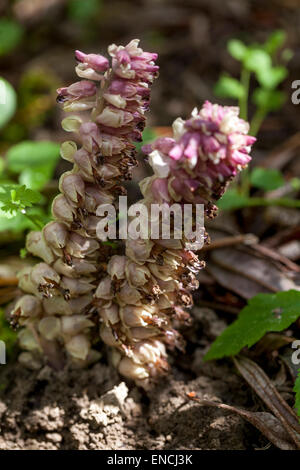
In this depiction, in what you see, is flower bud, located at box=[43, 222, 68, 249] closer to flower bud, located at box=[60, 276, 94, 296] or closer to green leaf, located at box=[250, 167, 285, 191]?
flower bud, located at box=[60, 276, 94, 296]

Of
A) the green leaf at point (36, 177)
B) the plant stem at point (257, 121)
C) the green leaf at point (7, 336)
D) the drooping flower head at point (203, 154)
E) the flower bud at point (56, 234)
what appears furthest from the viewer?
the plant stem at point (257, 121)

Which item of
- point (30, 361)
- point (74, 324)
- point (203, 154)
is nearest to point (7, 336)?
point (30, 361)

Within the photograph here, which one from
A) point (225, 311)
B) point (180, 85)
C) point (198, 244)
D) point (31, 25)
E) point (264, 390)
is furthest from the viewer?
point (31, 25)

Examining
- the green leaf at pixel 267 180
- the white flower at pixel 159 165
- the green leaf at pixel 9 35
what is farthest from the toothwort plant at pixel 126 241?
the green leaf at pixel 9 35

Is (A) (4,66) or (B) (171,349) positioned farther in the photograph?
(A) (4,66)

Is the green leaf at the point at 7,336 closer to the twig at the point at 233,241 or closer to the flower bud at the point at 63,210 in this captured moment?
the flower bud at the point at 63,210

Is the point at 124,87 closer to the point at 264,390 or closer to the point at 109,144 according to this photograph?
the point at 109,144

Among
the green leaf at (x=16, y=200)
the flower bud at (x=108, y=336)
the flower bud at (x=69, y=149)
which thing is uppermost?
the flower bud at (x=69, y=149)

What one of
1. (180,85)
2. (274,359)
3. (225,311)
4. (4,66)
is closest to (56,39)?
(4,66)
